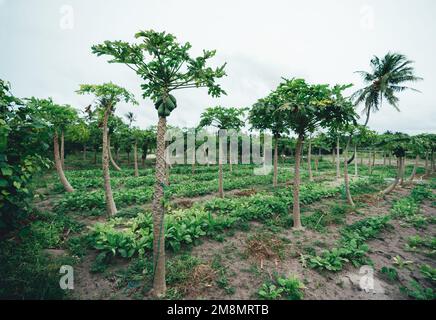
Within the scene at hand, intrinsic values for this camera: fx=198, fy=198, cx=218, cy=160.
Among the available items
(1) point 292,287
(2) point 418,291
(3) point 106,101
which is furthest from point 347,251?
(3) point 106,101

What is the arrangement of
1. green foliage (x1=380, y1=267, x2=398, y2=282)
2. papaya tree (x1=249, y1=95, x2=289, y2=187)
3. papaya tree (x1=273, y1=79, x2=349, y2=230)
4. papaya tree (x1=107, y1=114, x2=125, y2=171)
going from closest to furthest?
green foliage (x1=380, y1=267, x2=398, y2=282), papaya tree (x1=273, y1=79, x2=349, y2=230), papaya tree (x1=249, y1=95, x2=289, y2=187), papaya tree (x1=107, y1=114, x2=125, y2=171)

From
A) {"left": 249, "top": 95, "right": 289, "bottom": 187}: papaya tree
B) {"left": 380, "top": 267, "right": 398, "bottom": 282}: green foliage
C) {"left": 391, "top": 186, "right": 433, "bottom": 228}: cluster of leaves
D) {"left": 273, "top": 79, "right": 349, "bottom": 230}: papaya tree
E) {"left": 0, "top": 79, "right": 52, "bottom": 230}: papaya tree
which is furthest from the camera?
{"left": 391, "top": 186, "right": 433, "bottom": 228}: cluster of leaves

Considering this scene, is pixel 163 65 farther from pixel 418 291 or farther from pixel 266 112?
pixel 418 291

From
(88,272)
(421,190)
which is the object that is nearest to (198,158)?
(421,190)

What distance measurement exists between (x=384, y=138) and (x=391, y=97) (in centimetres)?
1167

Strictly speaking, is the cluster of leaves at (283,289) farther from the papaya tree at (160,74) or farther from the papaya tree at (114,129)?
the papaya tree at (114,129)

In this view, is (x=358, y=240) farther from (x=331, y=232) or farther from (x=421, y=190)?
(x=421, y=190)

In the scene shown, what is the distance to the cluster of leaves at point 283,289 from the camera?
4.39m

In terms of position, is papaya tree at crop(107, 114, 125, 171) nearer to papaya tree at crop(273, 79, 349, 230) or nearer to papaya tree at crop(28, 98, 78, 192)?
papaya tree at crop(28, 98, 78, 192)

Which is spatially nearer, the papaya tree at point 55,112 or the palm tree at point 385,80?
the papaya tree at point 55,112

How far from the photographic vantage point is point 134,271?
5.02 meters

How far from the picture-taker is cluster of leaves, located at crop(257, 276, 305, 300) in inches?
173

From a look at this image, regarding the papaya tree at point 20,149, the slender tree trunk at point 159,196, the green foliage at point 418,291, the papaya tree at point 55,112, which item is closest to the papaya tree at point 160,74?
the slender tree trunk at point 159,196

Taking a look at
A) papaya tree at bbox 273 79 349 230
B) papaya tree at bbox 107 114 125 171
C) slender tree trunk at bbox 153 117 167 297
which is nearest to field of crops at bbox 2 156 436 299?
slender tree trunk at bbox 153 117 167 297
